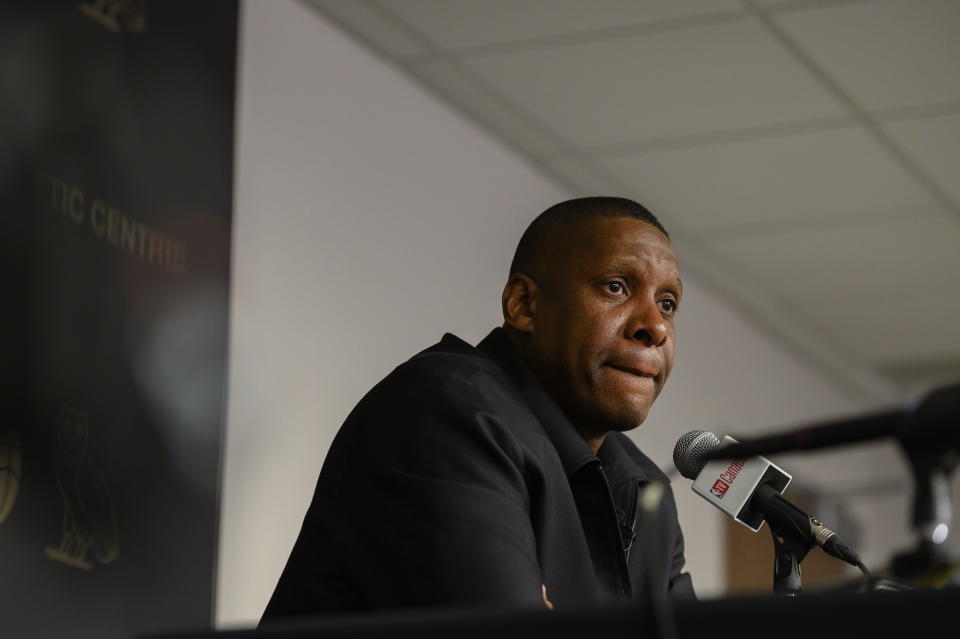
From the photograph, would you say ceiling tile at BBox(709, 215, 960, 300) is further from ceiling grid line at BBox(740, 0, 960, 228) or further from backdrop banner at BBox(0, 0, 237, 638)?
backdrop banner at BBox(0, 0, 237, 638)

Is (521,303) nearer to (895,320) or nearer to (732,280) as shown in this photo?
(732,280)

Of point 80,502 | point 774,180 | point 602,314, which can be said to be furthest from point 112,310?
point 774,180

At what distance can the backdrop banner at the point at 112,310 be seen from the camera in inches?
101

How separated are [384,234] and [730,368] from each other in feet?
8.19

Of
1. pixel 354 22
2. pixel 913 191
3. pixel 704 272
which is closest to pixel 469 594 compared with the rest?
pixel 354 22

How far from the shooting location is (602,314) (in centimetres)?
198

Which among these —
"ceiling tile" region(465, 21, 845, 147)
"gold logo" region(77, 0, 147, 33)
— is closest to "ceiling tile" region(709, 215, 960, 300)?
"ceiling tile" region(465, 21, 845, 147)

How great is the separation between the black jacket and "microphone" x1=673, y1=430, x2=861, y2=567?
0.11 meters

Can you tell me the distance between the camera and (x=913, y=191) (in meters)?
4.84

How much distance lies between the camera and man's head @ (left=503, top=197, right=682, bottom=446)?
198cm

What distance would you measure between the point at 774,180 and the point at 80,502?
9.11 ft

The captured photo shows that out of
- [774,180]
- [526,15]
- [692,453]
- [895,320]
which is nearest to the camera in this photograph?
[692,453]

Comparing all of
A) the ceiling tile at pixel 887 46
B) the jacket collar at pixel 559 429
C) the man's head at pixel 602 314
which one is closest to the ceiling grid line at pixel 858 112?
the ceiling tile at pixel 887 46

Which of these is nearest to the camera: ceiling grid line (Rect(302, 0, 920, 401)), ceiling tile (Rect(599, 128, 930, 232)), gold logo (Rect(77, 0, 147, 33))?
gold logo (Rect(77, 0, 147, 33))
